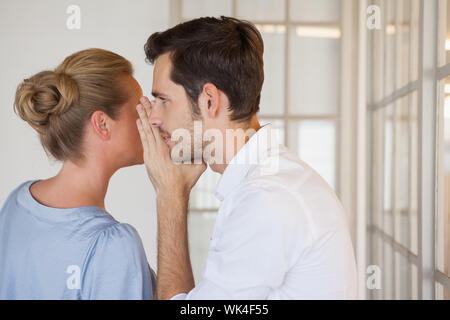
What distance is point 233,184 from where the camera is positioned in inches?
44.3

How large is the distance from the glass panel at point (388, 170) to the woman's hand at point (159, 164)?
87 centimetres

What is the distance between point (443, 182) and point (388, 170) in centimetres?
50

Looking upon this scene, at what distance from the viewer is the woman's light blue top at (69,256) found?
103 cm

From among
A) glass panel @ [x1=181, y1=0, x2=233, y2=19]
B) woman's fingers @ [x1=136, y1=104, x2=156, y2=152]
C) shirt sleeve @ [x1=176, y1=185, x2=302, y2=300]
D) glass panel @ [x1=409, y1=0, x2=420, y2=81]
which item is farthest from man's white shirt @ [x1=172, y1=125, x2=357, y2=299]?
glass panel @ [x1=181, y1=0, x2=233, y2=19]

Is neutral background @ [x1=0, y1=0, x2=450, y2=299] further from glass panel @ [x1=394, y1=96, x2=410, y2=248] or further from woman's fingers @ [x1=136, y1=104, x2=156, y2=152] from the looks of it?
woman's fingers @ [x1=136, y1=104, x2=156, y2=152]

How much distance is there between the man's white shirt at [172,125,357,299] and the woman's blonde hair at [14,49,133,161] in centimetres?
39

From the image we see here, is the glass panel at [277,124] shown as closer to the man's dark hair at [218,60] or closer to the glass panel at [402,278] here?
the glass panel at [402,278]

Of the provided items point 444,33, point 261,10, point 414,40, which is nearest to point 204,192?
point 261,10

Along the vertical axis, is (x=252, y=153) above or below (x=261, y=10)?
below

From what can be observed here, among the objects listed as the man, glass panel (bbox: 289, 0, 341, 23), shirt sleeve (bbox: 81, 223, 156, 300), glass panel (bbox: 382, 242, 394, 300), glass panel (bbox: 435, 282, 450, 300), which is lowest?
glass panel (bbox: 382, 242, 394, 300)

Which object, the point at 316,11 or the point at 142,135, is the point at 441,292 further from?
the point at 316,11

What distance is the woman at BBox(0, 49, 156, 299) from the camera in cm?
104

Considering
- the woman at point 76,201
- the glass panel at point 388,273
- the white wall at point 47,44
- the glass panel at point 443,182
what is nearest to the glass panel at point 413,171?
the glass panel at point 443,182
